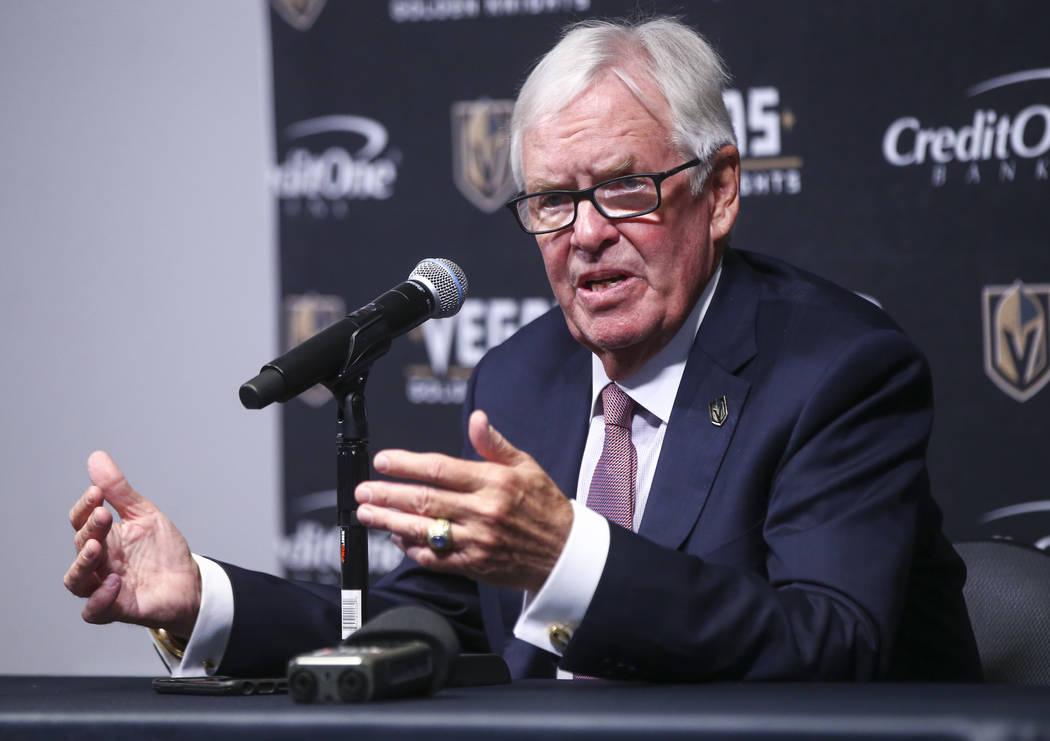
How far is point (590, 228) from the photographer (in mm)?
1899

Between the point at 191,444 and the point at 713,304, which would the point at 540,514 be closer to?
the point at 713,304

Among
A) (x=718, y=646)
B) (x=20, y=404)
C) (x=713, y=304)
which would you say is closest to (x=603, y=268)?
(x=713, y=304)

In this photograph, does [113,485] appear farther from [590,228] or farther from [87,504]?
[590,228]

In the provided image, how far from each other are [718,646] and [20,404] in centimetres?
299

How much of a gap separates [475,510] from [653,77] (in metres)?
1.00

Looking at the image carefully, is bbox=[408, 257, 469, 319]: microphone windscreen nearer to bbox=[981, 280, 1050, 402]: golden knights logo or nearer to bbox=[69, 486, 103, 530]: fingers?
bbox=[69, 486, 103, 530]: fingers

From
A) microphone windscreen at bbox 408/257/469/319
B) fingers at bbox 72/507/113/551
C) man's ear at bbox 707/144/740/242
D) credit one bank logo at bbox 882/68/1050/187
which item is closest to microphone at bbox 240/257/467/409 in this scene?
microphone windscreen at bbox 408/257/469/319

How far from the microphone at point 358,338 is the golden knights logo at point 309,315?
1.77 meters

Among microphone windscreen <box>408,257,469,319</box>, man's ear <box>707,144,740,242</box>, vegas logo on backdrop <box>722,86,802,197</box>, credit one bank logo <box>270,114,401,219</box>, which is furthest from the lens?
credit one bank logo <box>270,114,401,219</box>

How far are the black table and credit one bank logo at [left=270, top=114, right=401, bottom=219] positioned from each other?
7.89 ft

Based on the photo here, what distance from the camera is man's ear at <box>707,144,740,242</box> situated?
6.66ft

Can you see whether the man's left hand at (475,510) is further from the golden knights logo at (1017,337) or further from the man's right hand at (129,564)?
the golden knights logo at (1017,337)

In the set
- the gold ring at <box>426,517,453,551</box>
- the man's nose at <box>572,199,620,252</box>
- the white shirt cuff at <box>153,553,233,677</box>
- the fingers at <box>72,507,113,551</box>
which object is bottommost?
the white shirt cuff at <box>153,553,233,677</box>

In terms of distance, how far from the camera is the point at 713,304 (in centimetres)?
198
